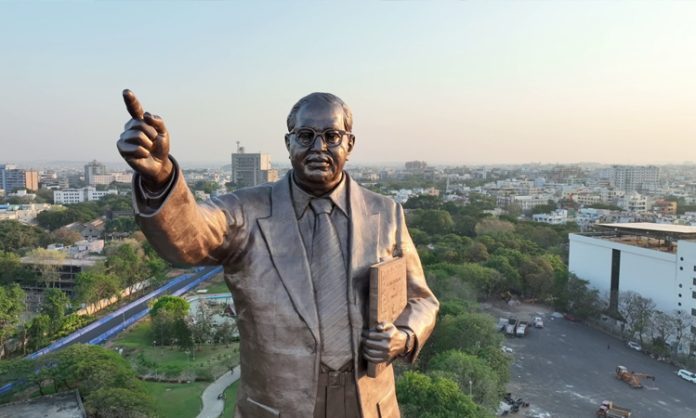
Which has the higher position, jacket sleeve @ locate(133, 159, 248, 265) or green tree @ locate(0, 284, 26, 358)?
jacket sleeve @ locate(133, 159, 248, 265)

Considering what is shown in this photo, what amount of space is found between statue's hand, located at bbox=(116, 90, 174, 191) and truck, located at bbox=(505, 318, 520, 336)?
29.1 m

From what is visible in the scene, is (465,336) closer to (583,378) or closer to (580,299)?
(583,378)

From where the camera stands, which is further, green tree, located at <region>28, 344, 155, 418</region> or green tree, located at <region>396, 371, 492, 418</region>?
green tree, located at <region>28, 344, 155, 418</region>

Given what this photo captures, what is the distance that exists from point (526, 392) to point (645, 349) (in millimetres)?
8788

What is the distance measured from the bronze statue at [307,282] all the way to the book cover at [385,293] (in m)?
0.07

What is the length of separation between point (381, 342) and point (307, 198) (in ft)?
3.29

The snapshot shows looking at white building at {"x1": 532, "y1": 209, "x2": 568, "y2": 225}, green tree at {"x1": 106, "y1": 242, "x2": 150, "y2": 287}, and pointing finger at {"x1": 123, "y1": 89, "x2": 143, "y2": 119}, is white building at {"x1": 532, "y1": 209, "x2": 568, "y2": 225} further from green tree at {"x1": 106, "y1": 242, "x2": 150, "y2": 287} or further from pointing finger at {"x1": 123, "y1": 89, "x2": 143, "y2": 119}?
pointing finger at {"x1": 123, "y1": 89, "x2": 143, "y2": 119}

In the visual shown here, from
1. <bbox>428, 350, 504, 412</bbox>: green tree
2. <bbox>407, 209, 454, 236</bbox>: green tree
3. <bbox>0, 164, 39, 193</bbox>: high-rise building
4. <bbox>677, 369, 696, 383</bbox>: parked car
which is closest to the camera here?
<bbox>428, 350, 504, 412</bbox>: green tree

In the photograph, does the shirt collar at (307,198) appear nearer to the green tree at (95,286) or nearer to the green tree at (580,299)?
the green tree at (95,286)

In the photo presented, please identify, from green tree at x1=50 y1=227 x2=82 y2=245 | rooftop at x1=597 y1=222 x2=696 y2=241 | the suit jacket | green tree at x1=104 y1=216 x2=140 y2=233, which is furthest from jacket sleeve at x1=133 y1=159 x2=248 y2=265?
green tree at x1=104 y1=216 x2=140 y2=233

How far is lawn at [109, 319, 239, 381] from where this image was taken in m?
21.7

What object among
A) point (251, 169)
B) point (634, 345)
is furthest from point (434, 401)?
point (251, 169)

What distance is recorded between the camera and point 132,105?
2.44 m

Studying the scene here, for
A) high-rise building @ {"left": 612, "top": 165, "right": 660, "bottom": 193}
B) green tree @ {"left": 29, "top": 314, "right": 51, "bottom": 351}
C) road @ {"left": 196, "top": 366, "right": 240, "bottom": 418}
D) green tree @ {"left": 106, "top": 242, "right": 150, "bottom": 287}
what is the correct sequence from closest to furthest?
road @ {"left": 196, "top": 366, "right": 240, "bottom": 418} → green tree @ {"left": 29, "top": 314, "right": 51, "bottom": 351} → green tree @ {"left": 106, "top": 242, "right": 150, "bottom": 287} → high-rise building @ {"left": 612, "top": 165, "right": 660, "bottom": 193}
